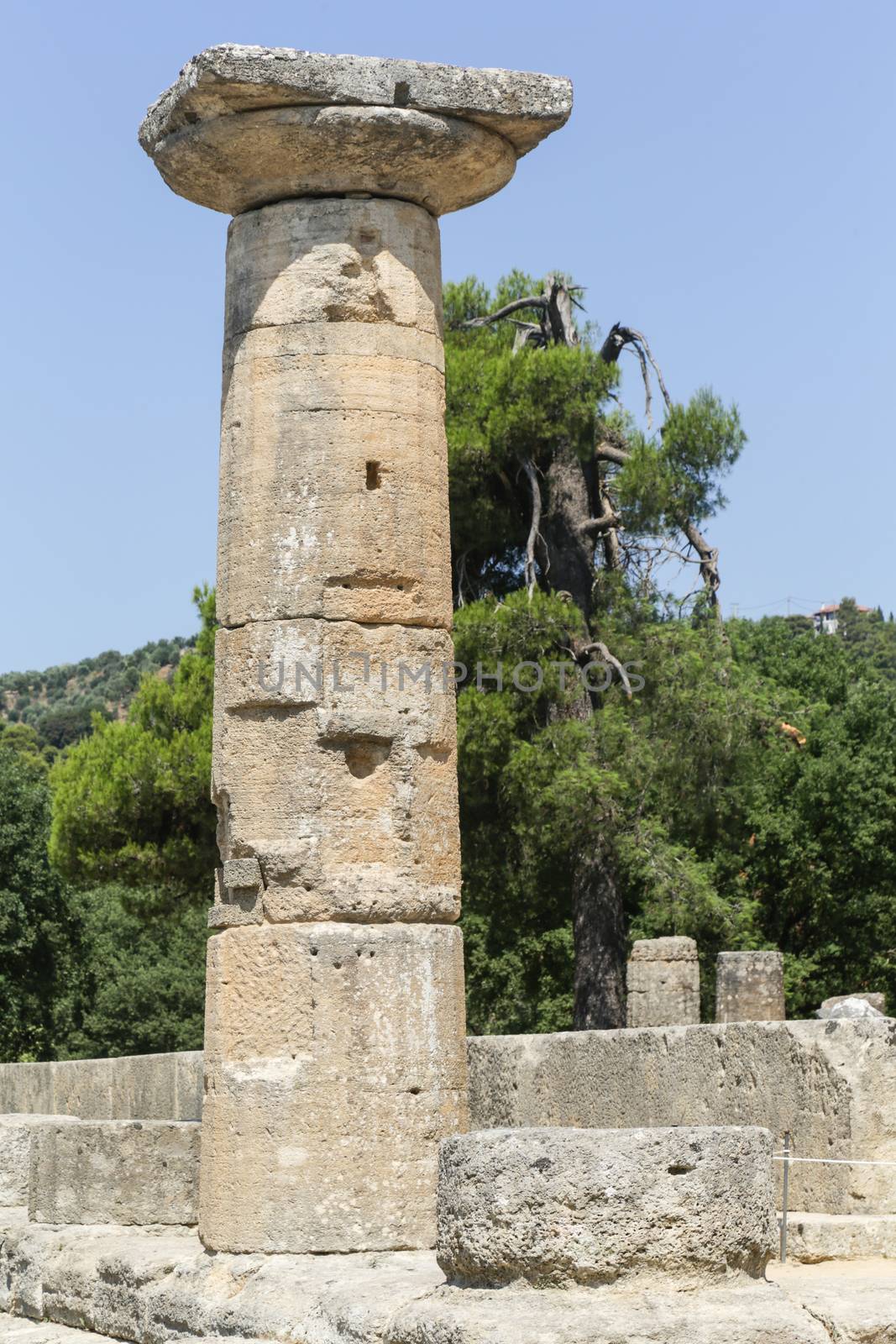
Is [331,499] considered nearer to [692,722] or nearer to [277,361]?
[277,361]

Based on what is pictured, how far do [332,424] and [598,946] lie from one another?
1192 centimetres

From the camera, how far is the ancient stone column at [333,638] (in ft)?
24.3

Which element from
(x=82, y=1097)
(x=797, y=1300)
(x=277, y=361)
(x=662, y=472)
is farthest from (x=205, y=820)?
(x=797, y=1300)

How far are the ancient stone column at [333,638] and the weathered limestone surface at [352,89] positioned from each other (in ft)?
0.04

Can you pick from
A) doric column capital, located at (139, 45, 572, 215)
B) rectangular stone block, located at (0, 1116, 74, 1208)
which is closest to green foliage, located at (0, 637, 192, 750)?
rectangular stone block, located at (0, 1116, 74, 1208)

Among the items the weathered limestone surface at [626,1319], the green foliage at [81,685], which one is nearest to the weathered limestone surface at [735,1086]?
the weathered limestone surface at [626,1319]

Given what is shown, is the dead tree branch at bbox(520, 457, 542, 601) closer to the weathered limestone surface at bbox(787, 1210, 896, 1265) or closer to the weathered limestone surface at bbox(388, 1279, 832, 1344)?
the weathered limestone surface at bbox(787, 1210, 896, 1265)

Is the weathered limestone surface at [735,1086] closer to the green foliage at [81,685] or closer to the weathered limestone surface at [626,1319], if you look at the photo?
the weathered limestone surface at [626,1319]

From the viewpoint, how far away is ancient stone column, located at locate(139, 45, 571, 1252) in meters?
7.39

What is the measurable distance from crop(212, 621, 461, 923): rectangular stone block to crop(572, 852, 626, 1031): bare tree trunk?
1127 centimetres

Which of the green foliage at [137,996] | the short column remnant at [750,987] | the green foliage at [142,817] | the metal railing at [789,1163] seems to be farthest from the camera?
the green foliage at [137,996]

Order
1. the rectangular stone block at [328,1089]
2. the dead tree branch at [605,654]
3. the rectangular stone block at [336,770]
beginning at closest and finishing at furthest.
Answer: the rectangular stone block at [328,1089]
the rectangular stone block at [336,770]
the dead tree branch at [605,654]

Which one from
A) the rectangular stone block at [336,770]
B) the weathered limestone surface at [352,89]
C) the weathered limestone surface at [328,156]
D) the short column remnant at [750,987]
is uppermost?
the weathered limestone surface at [352,89]

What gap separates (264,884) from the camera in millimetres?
7605
